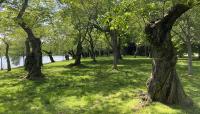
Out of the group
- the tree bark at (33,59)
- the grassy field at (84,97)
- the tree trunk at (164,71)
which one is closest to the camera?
the grassy field at (84,97)

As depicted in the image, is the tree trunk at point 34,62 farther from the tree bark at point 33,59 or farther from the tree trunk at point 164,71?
the tree trunk at point 164,71

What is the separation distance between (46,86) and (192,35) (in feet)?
48.6

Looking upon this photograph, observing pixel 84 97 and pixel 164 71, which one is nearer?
pixel 164 71

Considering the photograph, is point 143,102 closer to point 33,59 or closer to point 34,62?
point 34,62

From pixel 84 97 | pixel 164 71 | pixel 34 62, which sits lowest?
pixel 84 97

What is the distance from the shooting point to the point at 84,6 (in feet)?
101

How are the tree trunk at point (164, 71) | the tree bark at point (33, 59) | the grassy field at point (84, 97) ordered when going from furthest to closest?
the tree bark at point (33, 59), the tree trunk at point (164, 71), the grassy field at point (84, 97)

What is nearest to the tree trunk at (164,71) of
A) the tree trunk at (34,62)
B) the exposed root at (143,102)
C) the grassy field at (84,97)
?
the exposed root at (143,102)

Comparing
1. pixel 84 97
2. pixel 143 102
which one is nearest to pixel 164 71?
pixel 143 102

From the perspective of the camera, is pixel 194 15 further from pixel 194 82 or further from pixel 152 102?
pixel 152 102

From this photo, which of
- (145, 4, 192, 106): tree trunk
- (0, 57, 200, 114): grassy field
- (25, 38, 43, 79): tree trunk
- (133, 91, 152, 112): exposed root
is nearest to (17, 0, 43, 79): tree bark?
(25, 38, 43, 79): tree trunk

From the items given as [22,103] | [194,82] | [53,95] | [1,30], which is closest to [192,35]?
[194,82]

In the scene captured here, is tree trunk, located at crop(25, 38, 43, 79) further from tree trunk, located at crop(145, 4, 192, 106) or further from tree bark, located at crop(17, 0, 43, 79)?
tree trunk, located at crop(145, 4, 192, 106)

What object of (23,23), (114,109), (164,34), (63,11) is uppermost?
(63,11)
